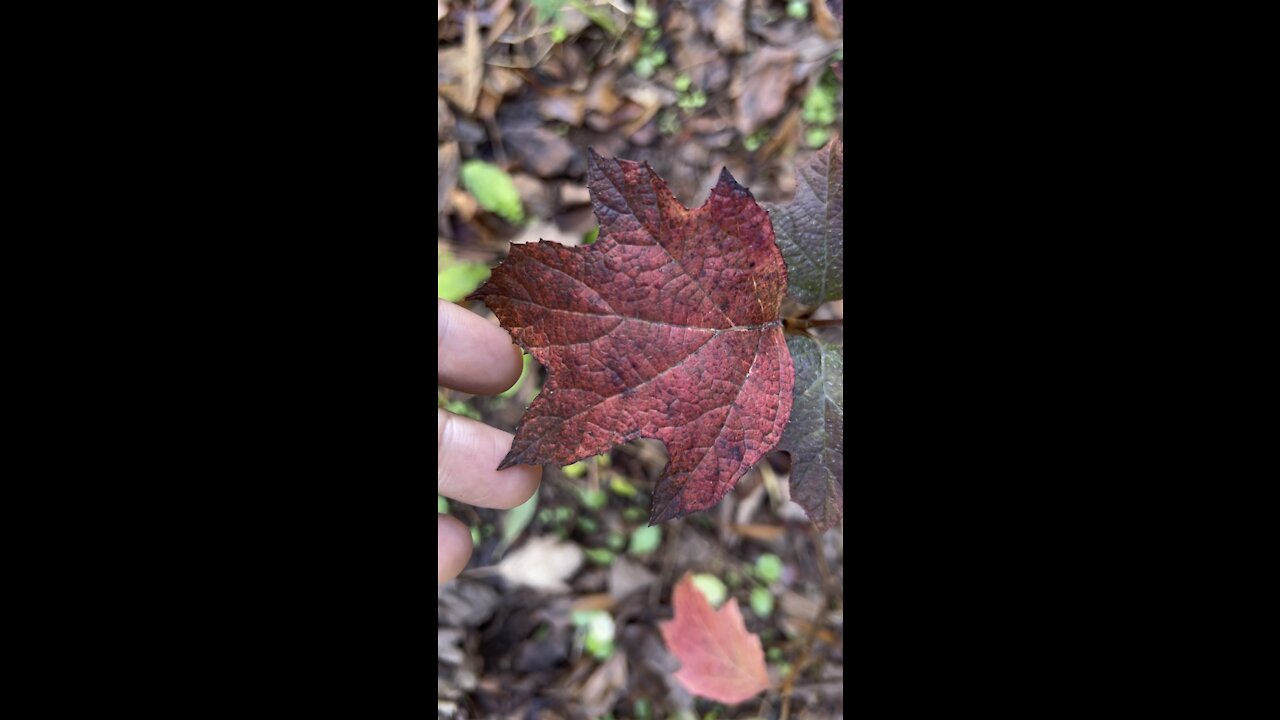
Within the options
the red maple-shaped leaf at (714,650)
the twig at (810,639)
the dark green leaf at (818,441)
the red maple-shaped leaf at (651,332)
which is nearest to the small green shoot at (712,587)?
the red maple-shaped leaf at (714,650)

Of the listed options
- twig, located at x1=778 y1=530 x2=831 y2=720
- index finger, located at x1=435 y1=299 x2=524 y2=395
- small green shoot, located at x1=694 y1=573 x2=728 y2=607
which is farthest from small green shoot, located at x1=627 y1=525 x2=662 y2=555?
index finger, located at x1=435 y1=299 x2=524 y2=395

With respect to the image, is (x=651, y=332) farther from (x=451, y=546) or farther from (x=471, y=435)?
(x=451, y=546)

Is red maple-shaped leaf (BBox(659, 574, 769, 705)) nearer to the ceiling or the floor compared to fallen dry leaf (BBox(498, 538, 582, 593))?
nearer to the floor

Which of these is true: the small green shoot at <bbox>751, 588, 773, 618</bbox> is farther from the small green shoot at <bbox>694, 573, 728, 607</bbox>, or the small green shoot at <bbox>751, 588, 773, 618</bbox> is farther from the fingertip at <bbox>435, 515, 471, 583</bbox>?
the fingertip at <bbox>435, 515, 471, 583</bbox>

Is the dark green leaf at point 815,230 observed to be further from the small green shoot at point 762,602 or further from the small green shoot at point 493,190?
the small green shoot at point 762,602

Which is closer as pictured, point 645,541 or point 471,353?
point 471,353

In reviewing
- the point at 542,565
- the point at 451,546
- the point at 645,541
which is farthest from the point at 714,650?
the point at 451,546
